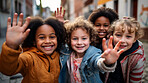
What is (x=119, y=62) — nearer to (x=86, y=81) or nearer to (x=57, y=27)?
(x=86, y=81)

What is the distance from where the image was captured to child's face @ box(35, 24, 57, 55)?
168 centimetres

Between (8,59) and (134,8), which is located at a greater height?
(134,8)

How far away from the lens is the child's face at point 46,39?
1678 millimetres

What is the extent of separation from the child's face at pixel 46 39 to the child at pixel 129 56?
3.02 feet

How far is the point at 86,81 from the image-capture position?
168cm

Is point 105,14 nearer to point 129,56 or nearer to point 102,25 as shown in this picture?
point 102,25

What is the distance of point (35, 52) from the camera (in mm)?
1630

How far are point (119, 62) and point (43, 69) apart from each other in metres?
1.10

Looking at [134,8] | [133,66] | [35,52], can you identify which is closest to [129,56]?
[133,66]

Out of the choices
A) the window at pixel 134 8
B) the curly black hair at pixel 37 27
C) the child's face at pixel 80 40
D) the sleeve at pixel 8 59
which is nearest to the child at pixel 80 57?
the child's face at pixel 80 40

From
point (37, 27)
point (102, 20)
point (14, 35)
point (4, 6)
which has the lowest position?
point (14, 35)

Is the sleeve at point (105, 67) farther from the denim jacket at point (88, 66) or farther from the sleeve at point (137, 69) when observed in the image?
the sleeve at point (137, 69)

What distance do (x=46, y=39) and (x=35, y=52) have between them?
0.73 feet

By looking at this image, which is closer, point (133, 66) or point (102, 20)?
point (133, 66)
